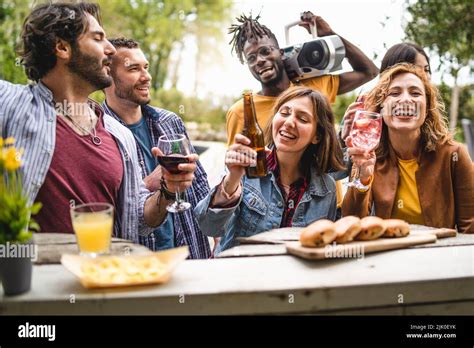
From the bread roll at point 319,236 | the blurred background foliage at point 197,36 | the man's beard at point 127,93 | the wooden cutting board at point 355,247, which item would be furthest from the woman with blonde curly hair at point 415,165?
the man's beard at point 127,93

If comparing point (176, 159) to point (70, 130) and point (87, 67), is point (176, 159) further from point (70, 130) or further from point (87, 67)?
point (87, 67)

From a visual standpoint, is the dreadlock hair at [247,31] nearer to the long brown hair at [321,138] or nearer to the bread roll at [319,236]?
the long brown hair at [321,138]

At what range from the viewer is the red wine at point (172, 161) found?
5.78ft

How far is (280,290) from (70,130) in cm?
110

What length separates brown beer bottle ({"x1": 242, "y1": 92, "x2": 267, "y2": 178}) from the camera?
198 cm

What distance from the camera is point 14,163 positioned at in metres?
1.24

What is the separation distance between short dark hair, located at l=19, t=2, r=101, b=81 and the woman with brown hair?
0.85 meters

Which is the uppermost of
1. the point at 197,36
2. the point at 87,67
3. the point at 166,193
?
the point at 197,36

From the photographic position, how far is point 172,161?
1770mm

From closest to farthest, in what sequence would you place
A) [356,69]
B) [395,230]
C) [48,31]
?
[395,230]
[48,31]
[356,69]

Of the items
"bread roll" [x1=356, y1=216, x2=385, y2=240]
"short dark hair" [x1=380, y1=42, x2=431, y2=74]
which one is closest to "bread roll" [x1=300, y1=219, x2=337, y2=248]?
"bread roll" [x1=356, y1=216, x2=385, y2=240]

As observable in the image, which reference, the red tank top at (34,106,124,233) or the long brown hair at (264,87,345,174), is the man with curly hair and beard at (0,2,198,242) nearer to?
the red tank top at (34,106,124,233)

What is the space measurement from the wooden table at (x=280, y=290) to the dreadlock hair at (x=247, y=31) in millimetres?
1658

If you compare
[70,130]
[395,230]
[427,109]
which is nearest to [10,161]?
[70,130]
